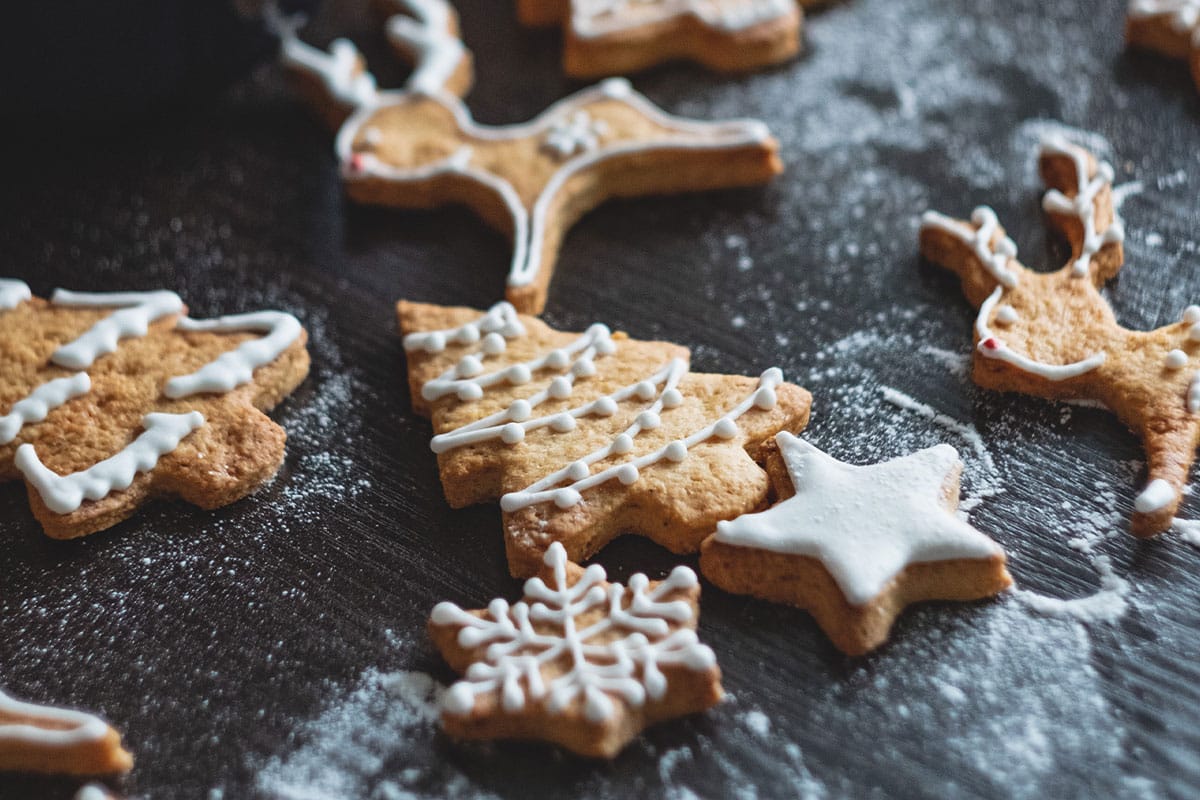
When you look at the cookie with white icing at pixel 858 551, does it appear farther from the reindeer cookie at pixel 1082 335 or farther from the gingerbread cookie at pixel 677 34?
the gingerbread cookie at pixel 677 34

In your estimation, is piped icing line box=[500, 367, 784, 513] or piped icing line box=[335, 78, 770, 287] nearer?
piped icing line box=[500, 367, 784, 513]

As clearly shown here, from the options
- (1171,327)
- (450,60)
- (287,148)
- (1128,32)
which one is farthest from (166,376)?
(1128,32)

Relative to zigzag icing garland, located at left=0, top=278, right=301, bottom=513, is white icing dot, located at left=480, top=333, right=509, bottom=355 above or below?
above

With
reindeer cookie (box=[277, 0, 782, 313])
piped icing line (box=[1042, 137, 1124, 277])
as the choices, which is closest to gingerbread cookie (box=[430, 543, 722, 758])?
reindeer cookie (box=[277, 0, 782, 313])

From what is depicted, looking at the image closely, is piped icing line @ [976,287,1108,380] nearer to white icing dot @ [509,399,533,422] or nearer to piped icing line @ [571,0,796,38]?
white icing dot @ [509,399,533,422]

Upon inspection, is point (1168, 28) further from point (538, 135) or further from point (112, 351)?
point (112, 351)
